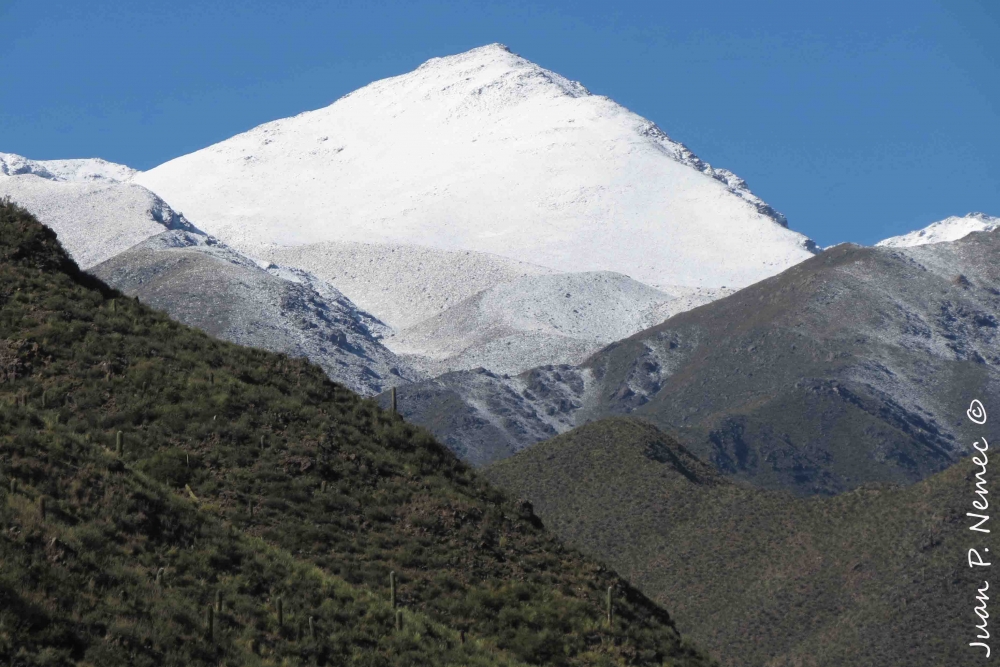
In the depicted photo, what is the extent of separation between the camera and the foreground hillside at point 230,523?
26.4 metres

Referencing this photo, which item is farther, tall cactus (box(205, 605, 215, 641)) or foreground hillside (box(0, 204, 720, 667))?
tall cactus (box(205, 605, 215, 641))

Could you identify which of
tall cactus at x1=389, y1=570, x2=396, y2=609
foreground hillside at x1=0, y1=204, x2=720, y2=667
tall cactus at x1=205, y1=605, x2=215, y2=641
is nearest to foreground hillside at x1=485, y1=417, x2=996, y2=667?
foreground hillside at x1=0, y1=204, x2=720, y2=667

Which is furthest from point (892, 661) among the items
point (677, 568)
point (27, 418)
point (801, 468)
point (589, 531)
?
point (801, 468)

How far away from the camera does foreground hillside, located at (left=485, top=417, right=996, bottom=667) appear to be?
7675cm

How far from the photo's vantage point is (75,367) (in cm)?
4147

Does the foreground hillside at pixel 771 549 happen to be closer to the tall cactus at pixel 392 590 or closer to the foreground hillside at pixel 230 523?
the foreground hillside at pixel 230 523

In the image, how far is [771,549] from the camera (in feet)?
300

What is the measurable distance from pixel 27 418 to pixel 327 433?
37.4 ft

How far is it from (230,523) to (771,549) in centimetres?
5945

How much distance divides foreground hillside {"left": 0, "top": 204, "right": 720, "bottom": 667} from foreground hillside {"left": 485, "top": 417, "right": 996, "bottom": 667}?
123ft

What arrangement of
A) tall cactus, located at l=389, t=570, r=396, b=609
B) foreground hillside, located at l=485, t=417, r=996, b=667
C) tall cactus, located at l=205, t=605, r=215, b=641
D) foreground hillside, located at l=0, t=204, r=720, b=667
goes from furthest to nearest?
foreground hillside, located at l=485, t=417, r=996, b=667, tall cactus, located at l=389, t=570, r=396, b=609, tall cactus, located at l=205, t=605, r=215, b=641, foreground hillside, located at l=0, t=204, r=720, b=667

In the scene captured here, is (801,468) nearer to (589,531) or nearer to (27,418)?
(589,531)

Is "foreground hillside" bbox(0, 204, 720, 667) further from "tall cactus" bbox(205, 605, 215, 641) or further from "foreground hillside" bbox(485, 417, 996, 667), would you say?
"foreground hillside" bbox(485, 417, 996, 667)

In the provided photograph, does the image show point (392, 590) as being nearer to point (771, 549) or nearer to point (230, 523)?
point (230, 523)
